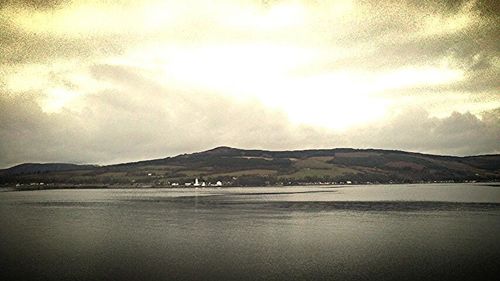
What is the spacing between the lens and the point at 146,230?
4562cm

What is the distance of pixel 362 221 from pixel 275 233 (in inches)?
583

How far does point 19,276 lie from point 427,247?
29.9m

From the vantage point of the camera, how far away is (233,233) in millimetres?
42562

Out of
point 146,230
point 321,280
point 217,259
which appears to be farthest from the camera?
point 146,230

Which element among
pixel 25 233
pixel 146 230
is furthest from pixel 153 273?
pixel 25 233

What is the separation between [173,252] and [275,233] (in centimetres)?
1295

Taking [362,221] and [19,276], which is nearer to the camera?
[19,276]

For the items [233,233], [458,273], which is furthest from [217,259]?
[458,273]

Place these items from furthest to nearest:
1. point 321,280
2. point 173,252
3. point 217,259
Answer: point 173,252
point 217,259
point 321,280

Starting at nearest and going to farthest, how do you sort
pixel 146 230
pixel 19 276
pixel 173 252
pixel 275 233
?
pixel 19 276 → pixel 173 252 → pixel 275 233 → pixel 146 230

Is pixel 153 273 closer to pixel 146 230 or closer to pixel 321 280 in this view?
pixel 321 280

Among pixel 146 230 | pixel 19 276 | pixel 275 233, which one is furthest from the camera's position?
pixel 146 230

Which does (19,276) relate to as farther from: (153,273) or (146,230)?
(146,230)

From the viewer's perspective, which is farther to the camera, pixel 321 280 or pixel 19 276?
pixel 19 276
